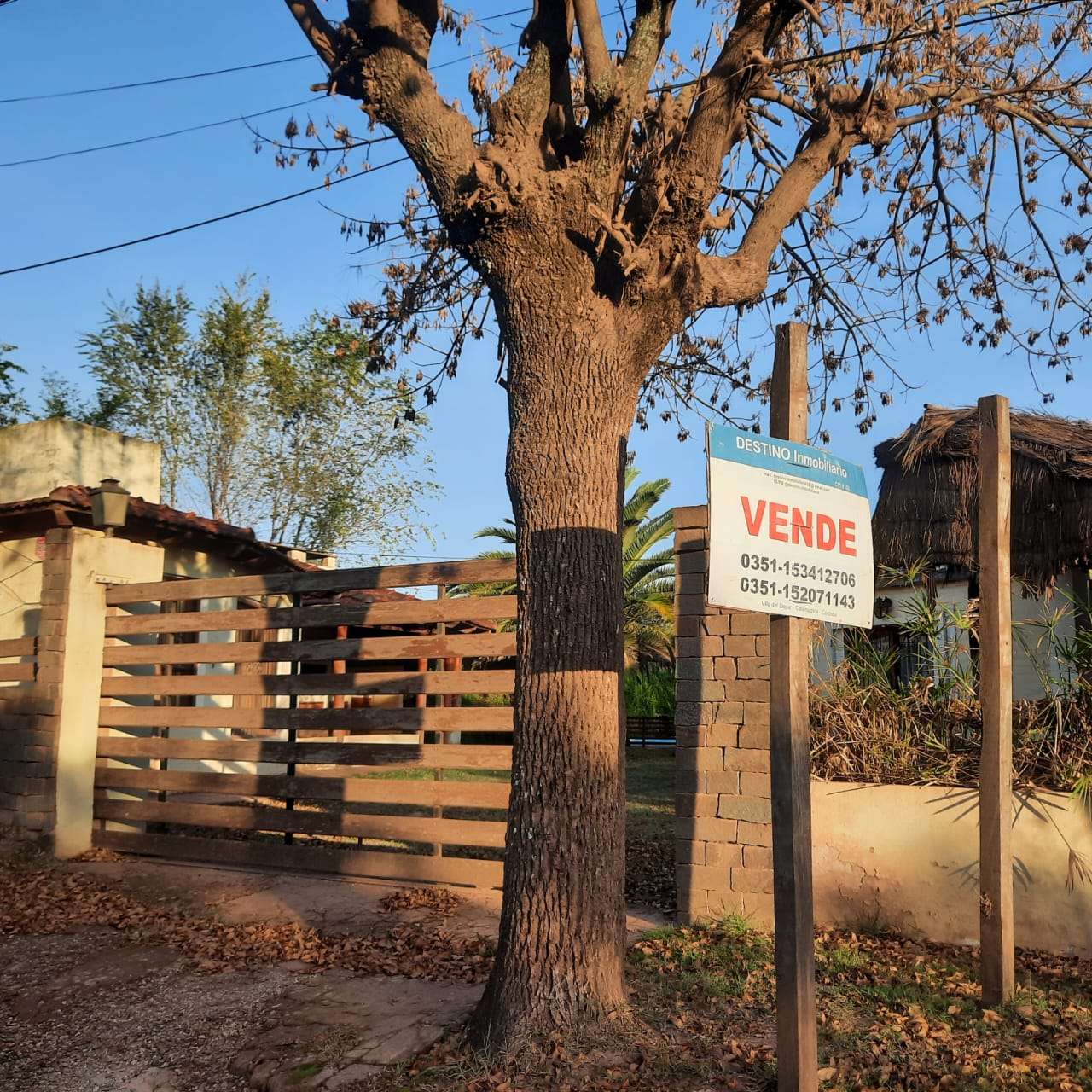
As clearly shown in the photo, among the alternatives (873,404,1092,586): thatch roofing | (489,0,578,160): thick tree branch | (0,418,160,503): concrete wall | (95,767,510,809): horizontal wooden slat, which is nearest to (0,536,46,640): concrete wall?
(0,418,160,503): concrete wall

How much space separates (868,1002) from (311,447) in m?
23.6

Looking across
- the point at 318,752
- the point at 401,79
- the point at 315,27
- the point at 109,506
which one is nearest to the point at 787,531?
the point at 401,79

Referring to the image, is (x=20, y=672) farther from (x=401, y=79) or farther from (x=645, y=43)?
(x=645, y=43)

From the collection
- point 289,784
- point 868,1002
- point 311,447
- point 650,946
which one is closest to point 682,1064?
point 868,1002

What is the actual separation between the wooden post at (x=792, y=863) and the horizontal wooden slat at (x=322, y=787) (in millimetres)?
3512

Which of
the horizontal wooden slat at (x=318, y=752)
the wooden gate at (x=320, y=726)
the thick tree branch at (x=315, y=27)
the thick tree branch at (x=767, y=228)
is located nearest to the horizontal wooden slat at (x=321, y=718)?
the wooden gate at (x=320, y=726)

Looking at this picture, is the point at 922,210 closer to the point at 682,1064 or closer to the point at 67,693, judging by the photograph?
the point at 682,1064

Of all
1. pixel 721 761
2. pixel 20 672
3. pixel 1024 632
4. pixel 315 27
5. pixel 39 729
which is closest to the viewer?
pixel 315 27

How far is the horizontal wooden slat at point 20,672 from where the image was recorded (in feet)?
32.2

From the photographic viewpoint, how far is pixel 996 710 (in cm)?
558

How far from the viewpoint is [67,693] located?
31.4 feet

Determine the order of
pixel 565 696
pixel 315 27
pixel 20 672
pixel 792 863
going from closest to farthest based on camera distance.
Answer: pixel 792 863
pixel 565 696
pixel 315 27
pixel 20 672

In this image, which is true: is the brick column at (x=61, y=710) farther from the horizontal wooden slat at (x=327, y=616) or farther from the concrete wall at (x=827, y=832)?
the concrete wall at (x=827, y=832)

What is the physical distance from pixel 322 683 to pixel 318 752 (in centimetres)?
58
